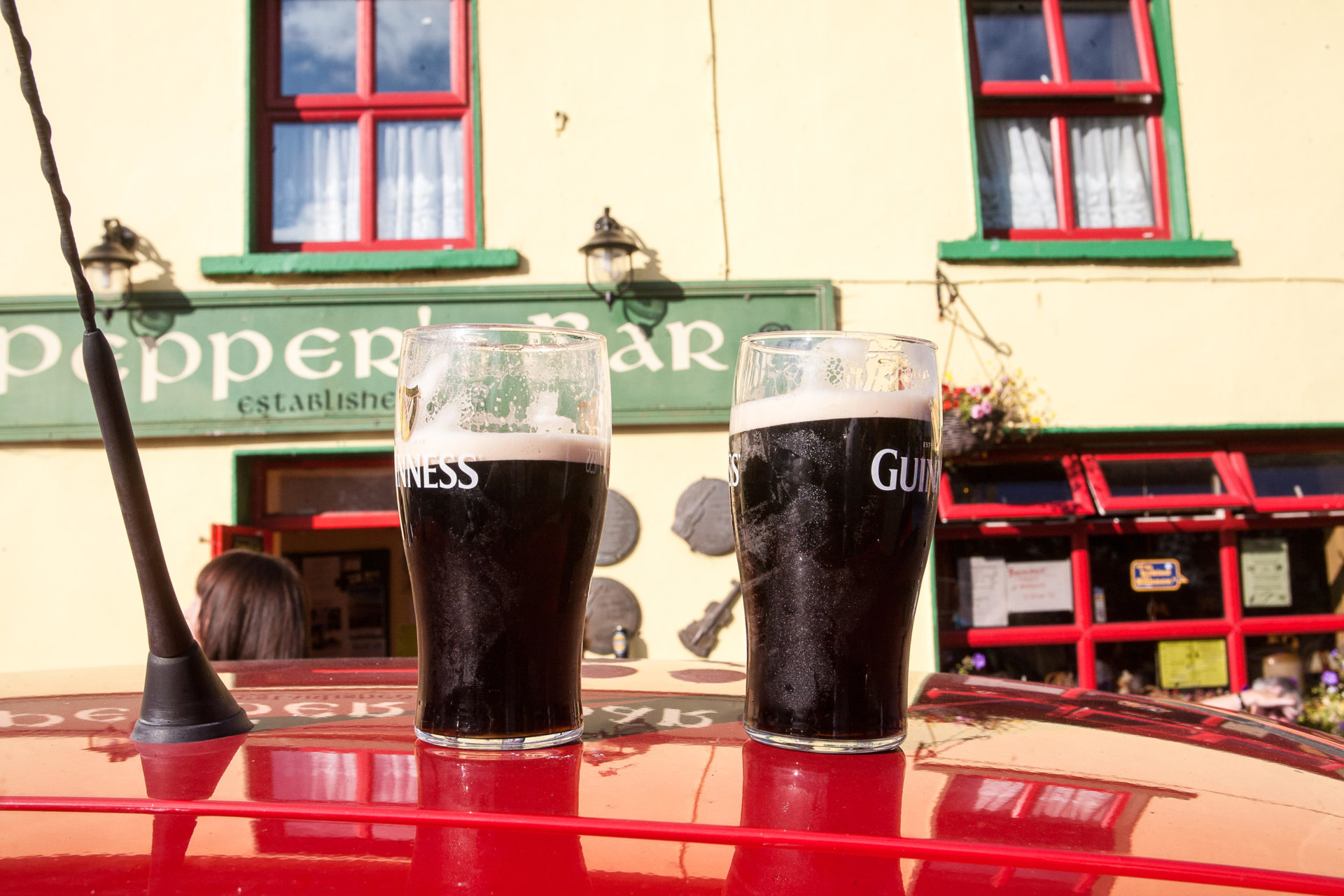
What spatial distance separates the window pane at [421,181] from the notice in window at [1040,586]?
3245 millimetres

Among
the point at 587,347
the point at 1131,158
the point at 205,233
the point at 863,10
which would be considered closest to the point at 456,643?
the point at 587,347

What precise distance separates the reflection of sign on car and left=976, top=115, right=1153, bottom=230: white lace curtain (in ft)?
5.70

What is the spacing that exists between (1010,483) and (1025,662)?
0.88m

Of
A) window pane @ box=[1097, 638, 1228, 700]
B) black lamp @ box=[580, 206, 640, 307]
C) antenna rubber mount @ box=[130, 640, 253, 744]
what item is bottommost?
window pane @ box=[1097, 638, 1228, 700]

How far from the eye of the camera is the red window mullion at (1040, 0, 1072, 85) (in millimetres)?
4605

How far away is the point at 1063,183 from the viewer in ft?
15.0

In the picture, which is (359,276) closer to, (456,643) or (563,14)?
(563,14)

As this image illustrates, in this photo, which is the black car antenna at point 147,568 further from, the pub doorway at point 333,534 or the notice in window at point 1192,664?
the notice in window at point 1192,664

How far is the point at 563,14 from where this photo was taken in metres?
4.38

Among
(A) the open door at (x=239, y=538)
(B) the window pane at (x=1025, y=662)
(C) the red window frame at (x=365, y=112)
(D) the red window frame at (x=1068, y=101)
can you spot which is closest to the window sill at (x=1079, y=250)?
(D) the red window frame at (x=1068, y=101)

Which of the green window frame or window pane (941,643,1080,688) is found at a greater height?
the green window frame

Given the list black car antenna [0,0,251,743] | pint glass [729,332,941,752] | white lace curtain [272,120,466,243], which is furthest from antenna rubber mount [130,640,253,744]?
white lace curtain [272,120,466,243]

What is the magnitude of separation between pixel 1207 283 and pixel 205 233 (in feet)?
16.0

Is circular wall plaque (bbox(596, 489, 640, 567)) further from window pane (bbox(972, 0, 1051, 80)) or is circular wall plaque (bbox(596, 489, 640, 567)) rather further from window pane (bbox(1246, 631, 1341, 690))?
window pane (bbox(1246, 631, 1341, 690))
